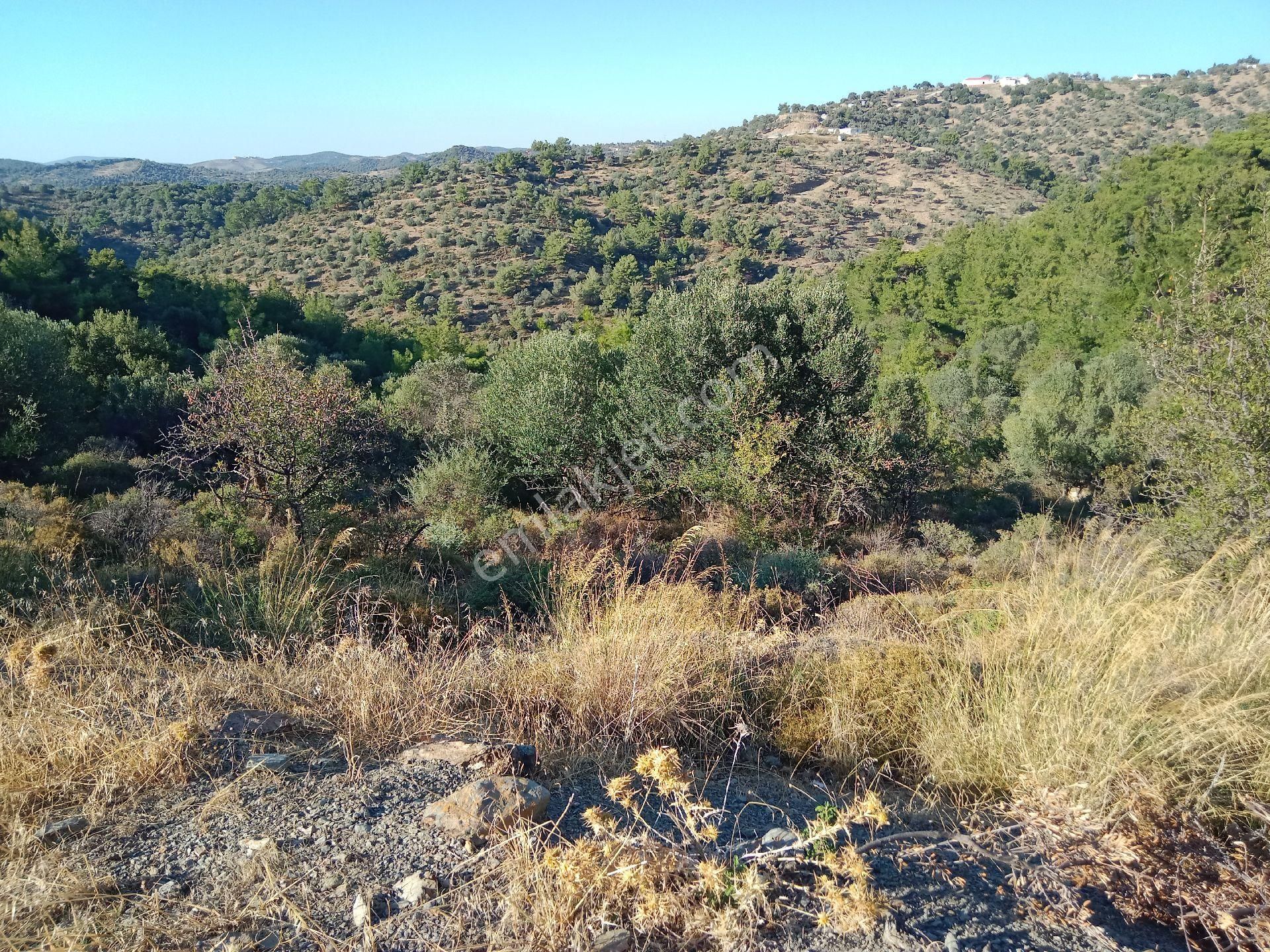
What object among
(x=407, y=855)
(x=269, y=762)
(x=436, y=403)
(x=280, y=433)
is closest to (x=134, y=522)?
(x=280, y=433)

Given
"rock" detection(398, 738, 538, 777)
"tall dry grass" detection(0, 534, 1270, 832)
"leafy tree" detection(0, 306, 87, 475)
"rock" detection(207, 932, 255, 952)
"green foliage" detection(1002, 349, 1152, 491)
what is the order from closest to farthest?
"rock" detection(207, 932, 255, 952) → "tall dry grass" detection(0, 534, 1270, 832) → "rock" detection(398, 738, 538, 777) → "leafy tree" detection(0, 306, 87, 475) → "green foliage" detection(1002, 349, 1152, 491)

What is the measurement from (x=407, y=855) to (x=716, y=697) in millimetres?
1537

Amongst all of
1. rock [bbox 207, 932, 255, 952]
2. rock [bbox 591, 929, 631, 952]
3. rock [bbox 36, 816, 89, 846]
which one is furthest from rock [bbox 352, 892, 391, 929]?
rock [bbox 36, 816, 89, 846]

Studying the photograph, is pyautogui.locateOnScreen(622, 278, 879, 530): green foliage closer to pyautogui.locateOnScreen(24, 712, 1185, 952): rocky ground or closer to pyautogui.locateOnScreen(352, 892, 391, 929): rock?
pyautogui.locateOnScreen(24, 712, 1185, 952): rocky ground

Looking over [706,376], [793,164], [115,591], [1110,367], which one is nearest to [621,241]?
[793,164]

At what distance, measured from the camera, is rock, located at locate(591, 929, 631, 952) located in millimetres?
1831

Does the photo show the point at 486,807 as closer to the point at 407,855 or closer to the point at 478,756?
the point at 407,855

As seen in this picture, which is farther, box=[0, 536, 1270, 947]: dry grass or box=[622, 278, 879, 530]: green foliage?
box=[622, 278, 879, 530]: green foliage

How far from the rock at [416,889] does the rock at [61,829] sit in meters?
1.11

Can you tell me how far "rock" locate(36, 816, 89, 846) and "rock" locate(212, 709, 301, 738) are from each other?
0.51m

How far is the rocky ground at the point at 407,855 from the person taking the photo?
1.90 meters

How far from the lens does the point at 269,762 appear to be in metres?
2.63

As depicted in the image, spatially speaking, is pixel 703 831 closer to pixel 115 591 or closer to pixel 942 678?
pixel 942 678

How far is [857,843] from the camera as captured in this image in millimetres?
2271
